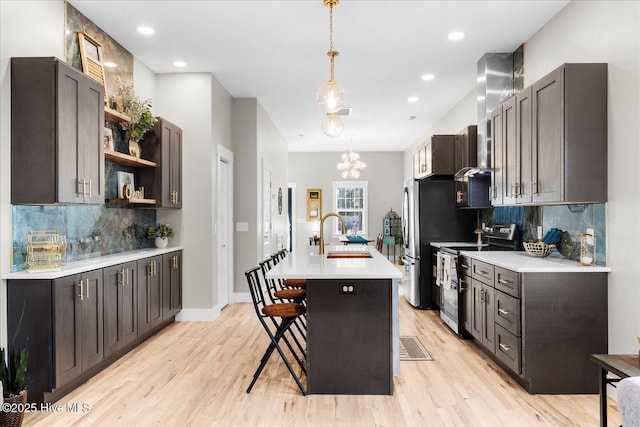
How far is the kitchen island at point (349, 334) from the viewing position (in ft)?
9.31

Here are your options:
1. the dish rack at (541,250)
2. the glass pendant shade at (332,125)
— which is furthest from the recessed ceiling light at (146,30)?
the dish rack at (541,250)

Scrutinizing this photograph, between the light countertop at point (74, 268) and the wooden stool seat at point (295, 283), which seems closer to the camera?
the light countertop at point (74, 268)

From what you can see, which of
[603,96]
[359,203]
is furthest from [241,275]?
[359,203]

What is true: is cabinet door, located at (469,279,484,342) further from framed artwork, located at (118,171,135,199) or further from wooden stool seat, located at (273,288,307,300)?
framed artwork, located at (118,171,135,199)

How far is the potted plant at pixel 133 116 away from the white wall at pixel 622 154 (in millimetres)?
3965

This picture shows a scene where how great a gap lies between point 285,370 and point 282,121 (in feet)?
17.5

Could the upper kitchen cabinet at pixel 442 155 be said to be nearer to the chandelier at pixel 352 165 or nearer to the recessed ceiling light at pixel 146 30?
the chandelier at pixel 352 165

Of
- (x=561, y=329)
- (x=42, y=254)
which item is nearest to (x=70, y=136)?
(x=42, y=254)

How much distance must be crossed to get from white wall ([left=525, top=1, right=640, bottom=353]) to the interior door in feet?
13.4

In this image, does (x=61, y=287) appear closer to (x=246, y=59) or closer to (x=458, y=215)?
(x=246, y=59)

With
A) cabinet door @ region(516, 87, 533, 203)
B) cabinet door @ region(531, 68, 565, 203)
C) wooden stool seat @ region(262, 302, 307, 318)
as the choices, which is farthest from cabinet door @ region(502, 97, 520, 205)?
wooden stool seat @ region(262, 302, 307, 318)

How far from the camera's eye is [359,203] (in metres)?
11.5

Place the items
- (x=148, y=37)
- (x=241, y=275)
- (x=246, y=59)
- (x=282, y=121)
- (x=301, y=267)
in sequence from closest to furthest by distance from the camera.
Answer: (x=301, y=267)
(x=148, y=37)
(x=246, y=59)
(x=241, y=275)
(x=282, y=121)

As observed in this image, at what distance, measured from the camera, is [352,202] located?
11.5 meters
